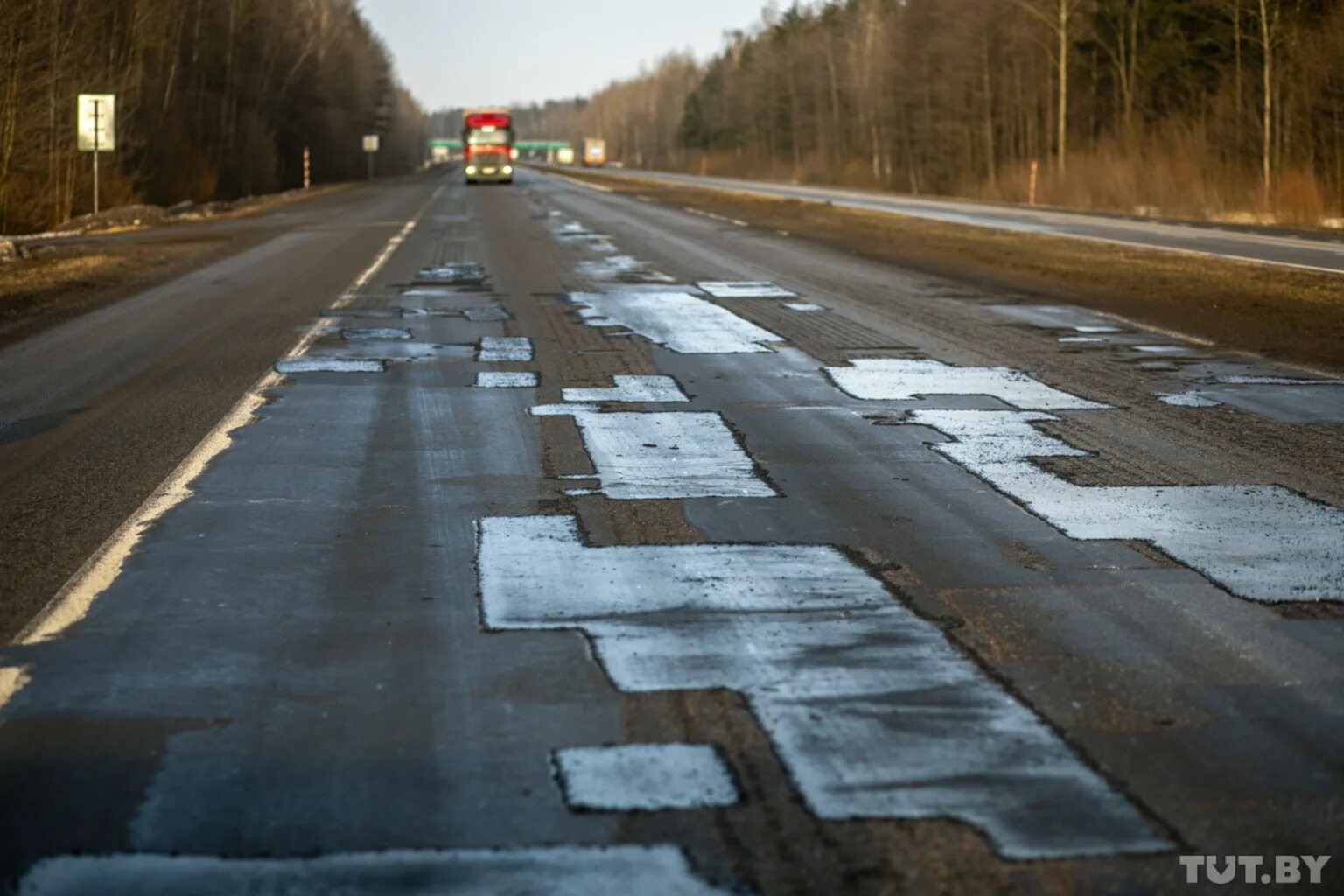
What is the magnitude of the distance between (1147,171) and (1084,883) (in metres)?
51.0

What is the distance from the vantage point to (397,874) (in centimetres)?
376

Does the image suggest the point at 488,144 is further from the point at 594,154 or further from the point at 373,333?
the point at 594,154

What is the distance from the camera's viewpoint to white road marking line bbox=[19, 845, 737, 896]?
3678mm

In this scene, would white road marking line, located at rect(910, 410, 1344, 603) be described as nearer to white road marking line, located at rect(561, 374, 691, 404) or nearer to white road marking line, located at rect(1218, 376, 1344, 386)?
white road marking line, located at rect(561, 374, 691, 404)

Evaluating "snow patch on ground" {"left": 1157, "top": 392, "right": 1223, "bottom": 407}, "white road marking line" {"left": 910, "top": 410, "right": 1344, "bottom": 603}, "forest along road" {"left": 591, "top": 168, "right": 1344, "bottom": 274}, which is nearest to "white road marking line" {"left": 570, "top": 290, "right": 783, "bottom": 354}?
"snow patch on ground" {"left": 1157, "top": 392, "right": 1223, "bottom": 407}

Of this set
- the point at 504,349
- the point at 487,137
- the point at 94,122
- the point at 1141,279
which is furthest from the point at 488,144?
the point at 504,349

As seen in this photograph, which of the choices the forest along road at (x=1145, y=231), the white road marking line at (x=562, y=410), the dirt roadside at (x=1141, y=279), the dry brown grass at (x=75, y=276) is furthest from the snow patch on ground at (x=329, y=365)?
the forest along road at (x=1145, y=231)

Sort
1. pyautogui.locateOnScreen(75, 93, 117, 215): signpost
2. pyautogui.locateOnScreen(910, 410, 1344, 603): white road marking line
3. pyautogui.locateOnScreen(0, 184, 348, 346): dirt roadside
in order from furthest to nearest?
pyautogui.locateOnScreen(75, 93, 117, 215): signpost → pyautogui.locateOnScreen(0, 184, 348, 346): dirt roadside → pyautogui.locateOnScreen(910, 410, 1344, 603): white road marking line

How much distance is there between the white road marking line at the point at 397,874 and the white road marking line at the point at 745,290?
15.7 metres

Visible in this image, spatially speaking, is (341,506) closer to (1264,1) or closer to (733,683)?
(733,683)

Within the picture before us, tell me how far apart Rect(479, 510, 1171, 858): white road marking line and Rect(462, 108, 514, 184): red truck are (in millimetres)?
68221

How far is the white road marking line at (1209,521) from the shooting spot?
256 inches

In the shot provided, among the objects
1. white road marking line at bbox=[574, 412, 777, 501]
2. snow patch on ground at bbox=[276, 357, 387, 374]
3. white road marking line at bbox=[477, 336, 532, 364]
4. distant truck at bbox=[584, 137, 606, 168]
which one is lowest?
white road marking line at bbox=[574, 412, 777, 501]

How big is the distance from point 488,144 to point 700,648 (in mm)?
70854
